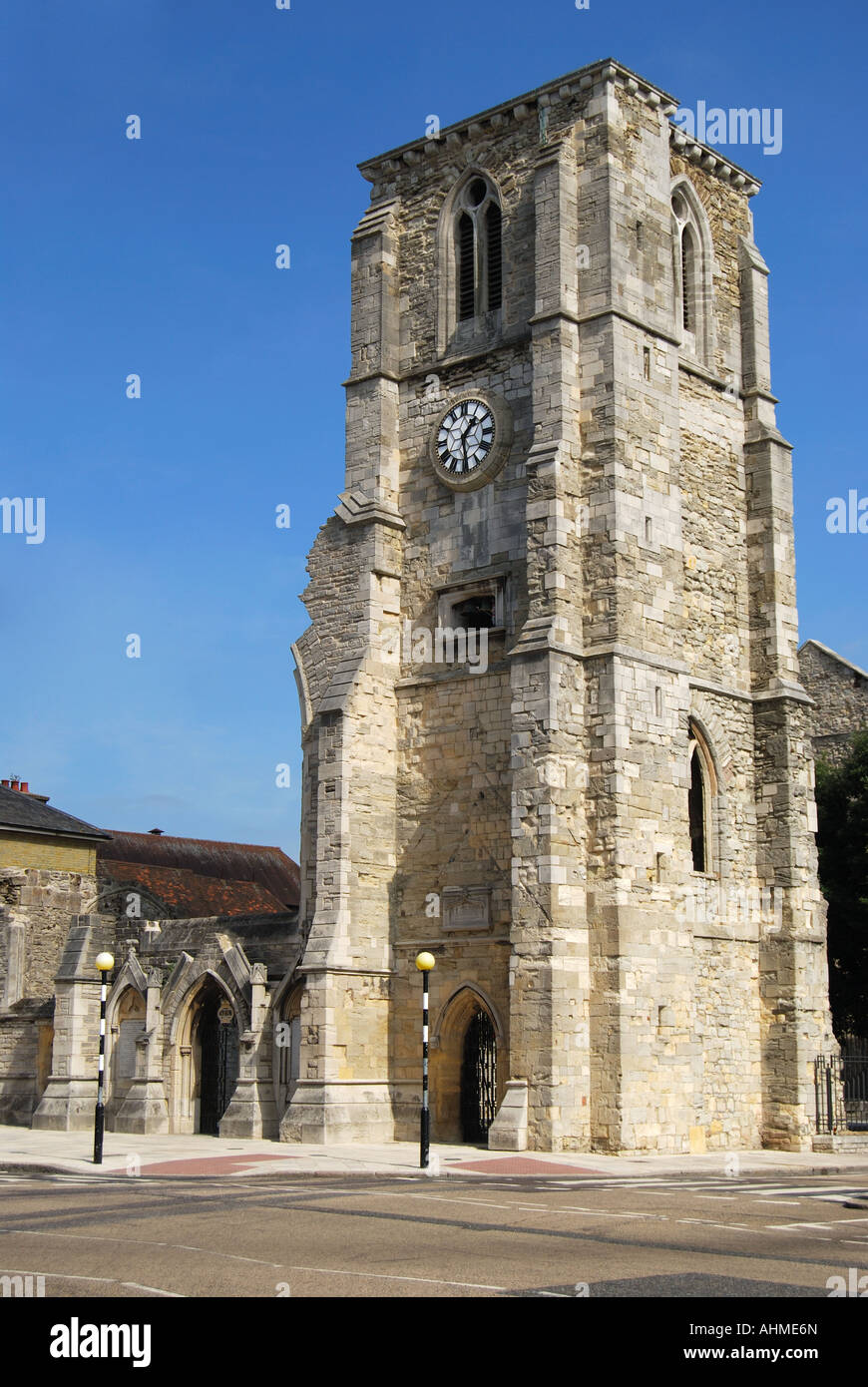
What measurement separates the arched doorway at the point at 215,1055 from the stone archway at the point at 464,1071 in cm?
453

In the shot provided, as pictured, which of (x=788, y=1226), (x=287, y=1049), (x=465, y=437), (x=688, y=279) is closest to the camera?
(x=788, y=1226)

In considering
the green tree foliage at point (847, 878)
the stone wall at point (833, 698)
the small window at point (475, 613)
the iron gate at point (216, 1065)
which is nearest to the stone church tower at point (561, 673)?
the small window at point (475, 613)

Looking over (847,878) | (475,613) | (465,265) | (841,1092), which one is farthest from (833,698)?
(465,265)

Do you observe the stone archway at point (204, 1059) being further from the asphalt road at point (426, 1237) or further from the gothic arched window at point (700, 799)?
the asphalt road at point (426, 1237)

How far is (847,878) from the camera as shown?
35.8m

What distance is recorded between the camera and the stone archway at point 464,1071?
2520cm

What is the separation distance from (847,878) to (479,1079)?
13940mm

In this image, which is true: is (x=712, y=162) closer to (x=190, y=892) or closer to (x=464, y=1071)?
(x=464, y=1071)

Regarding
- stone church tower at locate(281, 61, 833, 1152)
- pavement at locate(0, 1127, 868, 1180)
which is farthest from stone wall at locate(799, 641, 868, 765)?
pavement at locate(0, 1127, 868, 1180)

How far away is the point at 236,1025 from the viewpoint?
2762 centimetres

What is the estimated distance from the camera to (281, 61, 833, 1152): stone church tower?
78.5 feet

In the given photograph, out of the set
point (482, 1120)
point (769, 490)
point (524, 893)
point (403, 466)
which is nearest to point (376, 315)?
point (403, 466)

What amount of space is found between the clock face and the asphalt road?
13.5 metres

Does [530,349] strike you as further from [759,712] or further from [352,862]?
[352,862]
